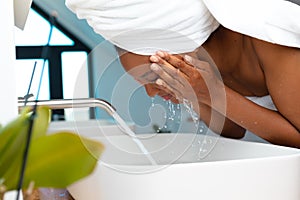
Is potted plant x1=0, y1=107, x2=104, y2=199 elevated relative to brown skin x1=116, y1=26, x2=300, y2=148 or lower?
elevated

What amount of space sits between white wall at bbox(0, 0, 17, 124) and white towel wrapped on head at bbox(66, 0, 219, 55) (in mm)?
202

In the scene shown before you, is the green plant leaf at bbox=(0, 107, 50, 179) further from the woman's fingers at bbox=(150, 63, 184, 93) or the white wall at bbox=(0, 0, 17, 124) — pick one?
the woman's fingers at bbox=(150, 63, 184, 93)

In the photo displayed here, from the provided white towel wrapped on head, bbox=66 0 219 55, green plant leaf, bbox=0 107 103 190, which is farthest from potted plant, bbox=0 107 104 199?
white towel wrapped on head, bbox=66 0 219 55

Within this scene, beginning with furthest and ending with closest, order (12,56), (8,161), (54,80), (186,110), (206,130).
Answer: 1. (54,80)
2. (206,130)
3. (186,110)
4. (12,56)
5. (8,161)

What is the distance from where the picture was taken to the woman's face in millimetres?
791

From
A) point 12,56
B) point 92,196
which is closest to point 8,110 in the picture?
point 12,56

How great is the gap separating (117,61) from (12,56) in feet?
1.13

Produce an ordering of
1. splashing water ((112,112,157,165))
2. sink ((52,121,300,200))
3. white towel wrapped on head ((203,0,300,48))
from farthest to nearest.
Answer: splashing water ((112,112,157,165)), white towel wrapped on head ((203,0,300,48)), sink ((52,121,300,200))

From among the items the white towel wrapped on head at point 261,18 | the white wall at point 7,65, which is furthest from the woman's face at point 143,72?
the white wall at point 7,65

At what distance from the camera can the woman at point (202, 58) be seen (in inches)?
28.1

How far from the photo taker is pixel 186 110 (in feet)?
2.91

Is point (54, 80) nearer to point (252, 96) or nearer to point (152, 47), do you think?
point (252, 96)

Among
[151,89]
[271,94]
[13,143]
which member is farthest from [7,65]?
[271,94]

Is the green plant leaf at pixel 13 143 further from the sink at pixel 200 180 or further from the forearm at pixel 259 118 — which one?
the forearm at pixel 259 118
